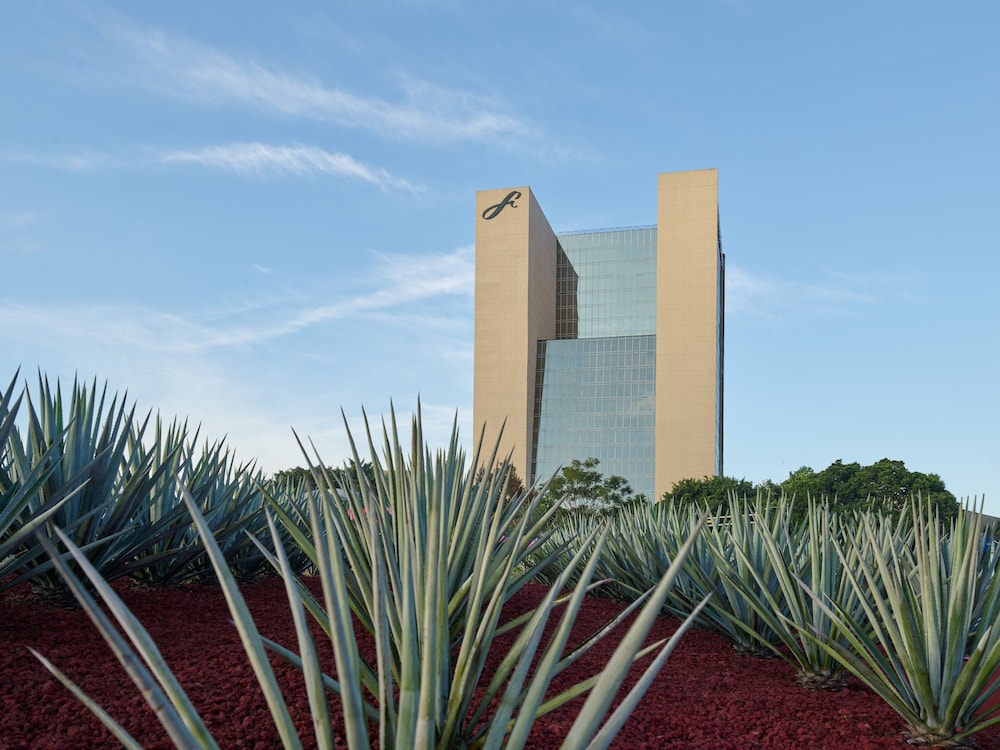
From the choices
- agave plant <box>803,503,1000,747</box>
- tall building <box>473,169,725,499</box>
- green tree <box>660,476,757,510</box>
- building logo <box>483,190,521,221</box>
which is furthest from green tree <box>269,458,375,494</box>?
building logo <box>483,190,521,221</box>

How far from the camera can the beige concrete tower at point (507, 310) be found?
220 feet

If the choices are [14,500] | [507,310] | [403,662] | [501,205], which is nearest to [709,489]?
[507,310]

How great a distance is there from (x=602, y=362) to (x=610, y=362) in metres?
0.68

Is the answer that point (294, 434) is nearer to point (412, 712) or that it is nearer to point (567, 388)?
point (412, 712)

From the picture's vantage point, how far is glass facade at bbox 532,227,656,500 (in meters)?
65.7

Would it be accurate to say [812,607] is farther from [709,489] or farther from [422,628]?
[709,489]

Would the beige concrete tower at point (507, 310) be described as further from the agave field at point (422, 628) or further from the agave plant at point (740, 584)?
the agave field at point (422, 628)

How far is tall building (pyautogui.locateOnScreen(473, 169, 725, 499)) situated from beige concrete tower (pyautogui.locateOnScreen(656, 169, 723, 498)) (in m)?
0.08

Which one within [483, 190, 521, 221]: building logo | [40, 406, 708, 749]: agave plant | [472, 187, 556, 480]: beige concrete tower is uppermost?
[483, 190, 521, 221]: building logo

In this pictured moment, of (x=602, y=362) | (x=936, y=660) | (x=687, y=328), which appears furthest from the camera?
(x=602, y=362)

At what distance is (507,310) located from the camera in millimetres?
68000

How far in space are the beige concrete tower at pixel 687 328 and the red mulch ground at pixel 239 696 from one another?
192 ft

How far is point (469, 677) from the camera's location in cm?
237

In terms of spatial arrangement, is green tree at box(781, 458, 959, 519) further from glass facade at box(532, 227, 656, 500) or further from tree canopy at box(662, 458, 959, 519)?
glass facade at box(532, 227, 656, 500)
